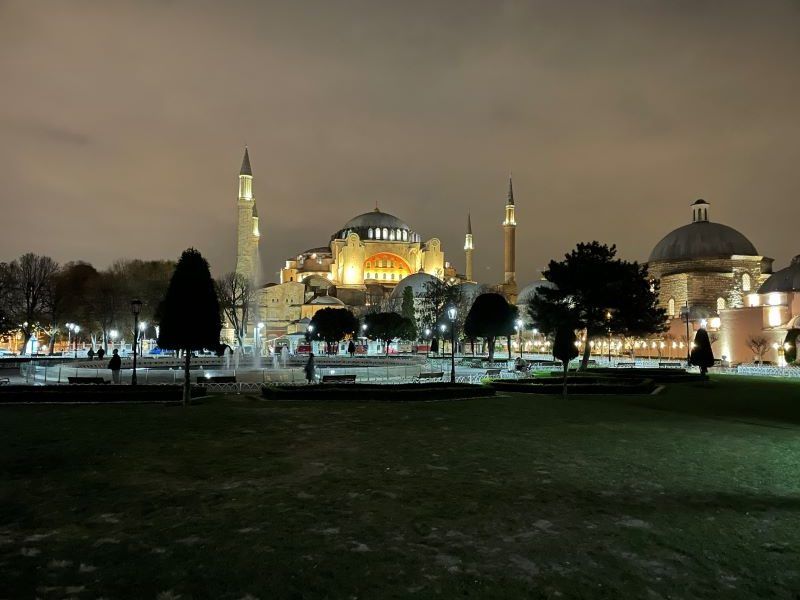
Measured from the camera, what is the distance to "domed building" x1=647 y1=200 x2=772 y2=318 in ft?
174

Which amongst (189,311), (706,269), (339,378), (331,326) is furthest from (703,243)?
(189,311)

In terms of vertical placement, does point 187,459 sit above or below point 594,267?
below

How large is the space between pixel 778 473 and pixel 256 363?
30.3 metres

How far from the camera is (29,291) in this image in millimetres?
45312

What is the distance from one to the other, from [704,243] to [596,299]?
32977mm

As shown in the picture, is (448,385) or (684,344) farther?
(684,344)

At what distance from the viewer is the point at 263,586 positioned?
3777mm

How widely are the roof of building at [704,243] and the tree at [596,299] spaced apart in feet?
93.8

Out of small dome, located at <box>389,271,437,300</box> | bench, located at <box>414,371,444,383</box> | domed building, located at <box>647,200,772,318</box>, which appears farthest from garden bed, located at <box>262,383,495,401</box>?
small dome, located at <box>389,271,437,300</box>

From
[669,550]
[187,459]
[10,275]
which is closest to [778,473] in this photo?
[669,550]

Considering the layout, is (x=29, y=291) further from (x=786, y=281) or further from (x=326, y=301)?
(x=786, y=281)

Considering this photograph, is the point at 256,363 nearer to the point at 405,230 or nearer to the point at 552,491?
the point at 552,491

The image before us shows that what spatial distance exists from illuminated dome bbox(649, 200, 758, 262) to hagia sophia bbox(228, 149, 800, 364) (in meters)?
0.09

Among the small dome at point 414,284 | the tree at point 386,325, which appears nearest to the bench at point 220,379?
the tree at point 386,325
